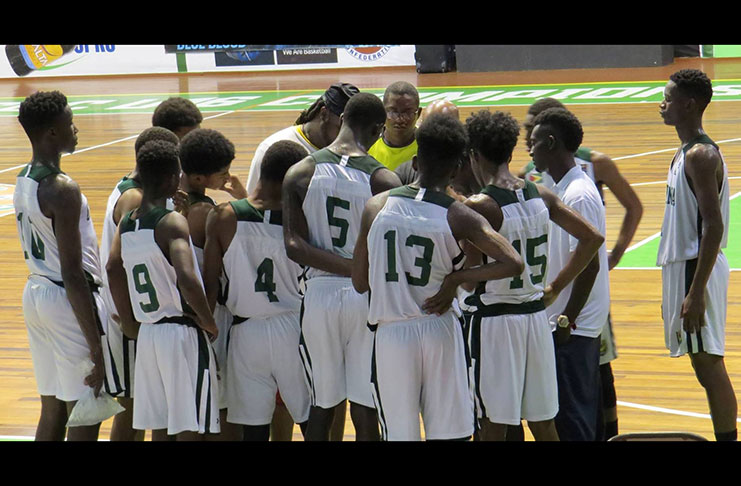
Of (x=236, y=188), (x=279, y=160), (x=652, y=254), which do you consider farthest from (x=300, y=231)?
(x=652, y=254)

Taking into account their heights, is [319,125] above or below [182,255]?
above

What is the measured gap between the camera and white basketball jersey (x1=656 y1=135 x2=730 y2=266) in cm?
436

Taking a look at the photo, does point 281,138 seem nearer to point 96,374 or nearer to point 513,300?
point 96,374

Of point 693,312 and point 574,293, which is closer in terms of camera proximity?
point 574,293

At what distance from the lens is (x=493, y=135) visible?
12.3ft

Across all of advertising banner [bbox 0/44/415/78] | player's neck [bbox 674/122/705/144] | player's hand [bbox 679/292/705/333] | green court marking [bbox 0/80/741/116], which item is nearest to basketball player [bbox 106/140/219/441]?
player's hand [bbox 679/292/705/333]

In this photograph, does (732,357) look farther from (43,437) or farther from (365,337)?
(43,437)

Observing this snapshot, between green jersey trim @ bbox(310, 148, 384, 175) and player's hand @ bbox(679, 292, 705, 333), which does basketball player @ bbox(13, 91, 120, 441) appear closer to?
green jersey trim @ bbox(310, 148, 384, 175)

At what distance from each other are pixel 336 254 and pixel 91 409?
3.93 feet

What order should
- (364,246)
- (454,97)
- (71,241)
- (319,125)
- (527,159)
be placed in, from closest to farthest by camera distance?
1. (364,246)
2. (71,241)
3. (319,125)
4. (527,159)
5. (454,97)

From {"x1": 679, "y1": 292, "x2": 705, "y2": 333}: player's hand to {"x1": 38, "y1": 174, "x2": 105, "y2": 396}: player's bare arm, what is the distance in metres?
2.58

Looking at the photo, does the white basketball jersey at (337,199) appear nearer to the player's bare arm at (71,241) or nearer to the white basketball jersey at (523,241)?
the white basketball jersey at (523,241)

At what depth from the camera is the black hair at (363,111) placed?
4.02 metres

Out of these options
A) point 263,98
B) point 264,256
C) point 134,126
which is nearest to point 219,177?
point 264,256
